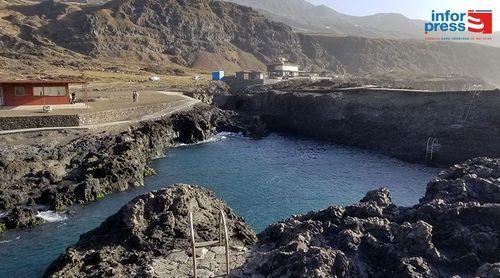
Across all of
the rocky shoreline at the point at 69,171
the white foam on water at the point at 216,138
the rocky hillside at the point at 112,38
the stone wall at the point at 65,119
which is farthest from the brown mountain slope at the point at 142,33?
the rocky shoreline at the point at 69,171

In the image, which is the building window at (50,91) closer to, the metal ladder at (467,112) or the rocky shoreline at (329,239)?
the rocky shoreline at (329,239)

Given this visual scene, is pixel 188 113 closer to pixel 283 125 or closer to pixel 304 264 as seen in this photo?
pixel 283 125

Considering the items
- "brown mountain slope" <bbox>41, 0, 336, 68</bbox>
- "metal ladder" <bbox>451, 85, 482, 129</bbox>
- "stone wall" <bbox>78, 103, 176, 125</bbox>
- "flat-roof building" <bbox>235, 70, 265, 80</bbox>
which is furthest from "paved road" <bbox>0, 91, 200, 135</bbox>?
"brown mountain slope" <bbox>41, 0, 336, 68</bbox>

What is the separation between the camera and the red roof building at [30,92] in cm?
5422

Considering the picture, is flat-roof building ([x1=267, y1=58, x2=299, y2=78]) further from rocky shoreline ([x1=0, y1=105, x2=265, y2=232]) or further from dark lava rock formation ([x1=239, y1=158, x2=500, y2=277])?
dark lava rock formation ([x1=239, y1=158, x2=500, y2=277])

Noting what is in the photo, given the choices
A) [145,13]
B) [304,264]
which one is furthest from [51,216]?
[145,13]

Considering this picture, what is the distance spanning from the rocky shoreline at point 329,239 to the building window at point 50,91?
122ft

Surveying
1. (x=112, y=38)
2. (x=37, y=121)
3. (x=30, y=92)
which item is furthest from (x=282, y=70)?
(x=37, y=121)

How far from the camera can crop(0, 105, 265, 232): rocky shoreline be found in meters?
36.1

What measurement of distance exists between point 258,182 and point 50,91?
2947 cm

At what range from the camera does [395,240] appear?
1955 cm

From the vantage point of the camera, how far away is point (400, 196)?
42.8 metres

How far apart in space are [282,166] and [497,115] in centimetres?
→ 2789

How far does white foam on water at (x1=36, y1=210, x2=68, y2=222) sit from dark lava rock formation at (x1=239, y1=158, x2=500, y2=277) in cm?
1848
